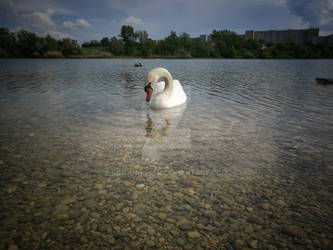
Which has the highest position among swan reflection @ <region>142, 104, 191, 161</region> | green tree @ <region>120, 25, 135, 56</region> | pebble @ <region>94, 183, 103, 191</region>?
green tree @ <region>120, 25, 135, 56</region>

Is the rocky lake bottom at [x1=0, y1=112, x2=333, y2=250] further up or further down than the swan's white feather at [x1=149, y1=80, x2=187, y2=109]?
Answer: further down

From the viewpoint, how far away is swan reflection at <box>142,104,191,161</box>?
4.88 m

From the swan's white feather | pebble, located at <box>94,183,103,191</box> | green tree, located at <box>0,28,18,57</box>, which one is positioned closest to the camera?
pebble, located at <box>94,183,103,191</box>

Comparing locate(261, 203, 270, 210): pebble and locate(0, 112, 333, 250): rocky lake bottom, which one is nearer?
locate(0, 112, 333, 250): rocky lake bottom

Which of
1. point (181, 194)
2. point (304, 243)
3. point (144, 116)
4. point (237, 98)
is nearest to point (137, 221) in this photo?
point (181, 194)

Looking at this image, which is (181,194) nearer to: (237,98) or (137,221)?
(137,221)

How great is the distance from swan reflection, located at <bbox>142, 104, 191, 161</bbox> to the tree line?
92199 mm

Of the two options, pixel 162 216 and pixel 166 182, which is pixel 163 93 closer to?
pixel 166 182

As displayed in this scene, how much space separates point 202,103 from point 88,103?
17.3ft

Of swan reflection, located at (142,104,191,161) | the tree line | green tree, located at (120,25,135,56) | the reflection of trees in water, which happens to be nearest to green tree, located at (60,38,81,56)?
the tree line

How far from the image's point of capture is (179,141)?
5.39 metres

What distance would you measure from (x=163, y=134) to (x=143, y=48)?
116 meters

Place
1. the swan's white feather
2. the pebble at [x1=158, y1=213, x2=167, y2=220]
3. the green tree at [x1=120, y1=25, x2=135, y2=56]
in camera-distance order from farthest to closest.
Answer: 1. the green tree at [x1=120, y1=25, x2=135, y2=56]
2. the swan's white feather
3. the pebble at [x1=158, y1=213, x2=167, y2=220]

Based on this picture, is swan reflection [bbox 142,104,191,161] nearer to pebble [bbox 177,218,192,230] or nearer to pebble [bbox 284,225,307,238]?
pebble [bbox 177,218,192,230]
